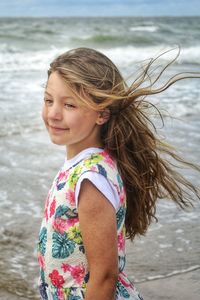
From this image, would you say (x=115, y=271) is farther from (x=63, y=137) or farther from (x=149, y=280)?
(x=149, y=280)

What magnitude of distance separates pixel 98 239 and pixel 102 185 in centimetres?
16

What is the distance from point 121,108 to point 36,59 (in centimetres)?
1873

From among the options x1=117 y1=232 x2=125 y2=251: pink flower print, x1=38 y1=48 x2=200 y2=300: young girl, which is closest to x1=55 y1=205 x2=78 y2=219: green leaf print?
x1=38 y1=48 x2=200 y2=300: young girl

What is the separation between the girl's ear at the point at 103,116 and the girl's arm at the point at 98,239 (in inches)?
9.5

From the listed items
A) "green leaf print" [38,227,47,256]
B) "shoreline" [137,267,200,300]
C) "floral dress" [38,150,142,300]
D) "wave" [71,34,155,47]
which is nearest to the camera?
→ "floral dress" [38,150,142,300]

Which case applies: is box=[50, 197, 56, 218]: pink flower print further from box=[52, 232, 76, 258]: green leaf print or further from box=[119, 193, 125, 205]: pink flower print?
box=[119, 193, 125, 205]: pink flower print

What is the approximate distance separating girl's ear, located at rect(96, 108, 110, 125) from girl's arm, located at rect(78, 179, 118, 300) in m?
0.24

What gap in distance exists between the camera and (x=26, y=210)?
15.0 ft

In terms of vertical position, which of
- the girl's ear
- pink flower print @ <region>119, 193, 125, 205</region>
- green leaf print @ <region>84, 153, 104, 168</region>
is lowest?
pink flower print @ <region>119, 193, 125, 205</region>

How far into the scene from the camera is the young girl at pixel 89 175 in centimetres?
178

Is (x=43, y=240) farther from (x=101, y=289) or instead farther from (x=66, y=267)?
(x=101, y=289)

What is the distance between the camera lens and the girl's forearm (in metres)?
1.78

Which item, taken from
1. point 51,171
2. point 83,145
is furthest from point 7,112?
point 83,145

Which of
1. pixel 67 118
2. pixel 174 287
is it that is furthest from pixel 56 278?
pixel 174 287
